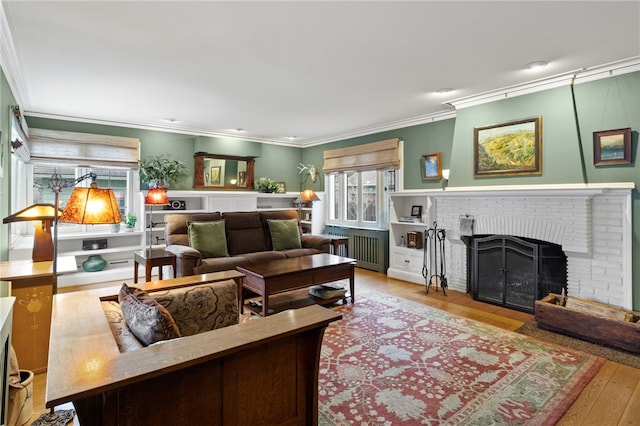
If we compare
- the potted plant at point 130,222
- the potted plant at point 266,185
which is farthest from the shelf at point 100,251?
the potted plant at point 266,185

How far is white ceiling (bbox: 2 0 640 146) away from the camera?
7.36 ft

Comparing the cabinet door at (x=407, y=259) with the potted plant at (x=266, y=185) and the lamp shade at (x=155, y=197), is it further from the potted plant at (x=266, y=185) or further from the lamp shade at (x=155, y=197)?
the lamp shade at (x=155, y=197)

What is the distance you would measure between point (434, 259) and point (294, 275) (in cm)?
237

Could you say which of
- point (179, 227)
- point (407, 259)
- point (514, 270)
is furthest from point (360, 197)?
point (179, 227)

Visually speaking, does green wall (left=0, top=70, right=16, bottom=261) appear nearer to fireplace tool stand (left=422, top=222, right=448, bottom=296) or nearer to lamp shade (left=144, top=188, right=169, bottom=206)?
lamp shade (left=144, top=188, right=169, bottom=206)

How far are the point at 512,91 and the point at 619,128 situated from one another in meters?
1.07

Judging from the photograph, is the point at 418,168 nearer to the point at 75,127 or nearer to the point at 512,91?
the point at 512,91

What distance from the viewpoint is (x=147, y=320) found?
148 centimetres

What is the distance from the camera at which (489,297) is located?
413 centimetres

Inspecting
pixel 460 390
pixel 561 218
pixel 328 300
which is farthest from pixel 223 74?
pixel 561 218

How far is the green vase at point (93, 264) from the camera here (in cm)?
495

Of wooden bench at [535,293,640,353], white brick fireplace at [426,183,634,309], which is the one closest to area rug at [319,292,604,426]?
wooden bench at [535,293,640,353]

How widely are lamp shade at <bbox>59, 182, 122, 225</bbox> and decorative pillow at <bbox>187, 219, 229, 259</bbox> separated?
2.39 meters

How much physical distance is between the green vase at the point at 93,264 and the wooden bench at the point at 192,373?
3.75 metres
